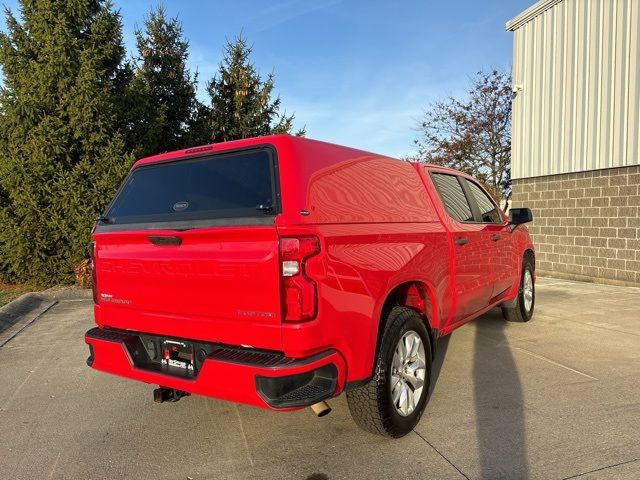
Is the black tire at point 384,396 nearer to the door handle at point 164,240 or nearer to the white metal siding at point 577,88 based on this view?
the door handle at point 164,240

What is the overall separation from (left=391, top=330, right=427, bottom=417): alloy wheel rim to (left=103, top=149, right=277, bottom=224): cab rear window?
135 centimetres

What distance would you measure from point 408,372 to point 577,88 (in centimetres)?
963

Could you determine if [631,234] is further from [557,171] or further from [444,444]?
[444,444]

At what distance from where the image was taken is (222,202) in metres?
3.05

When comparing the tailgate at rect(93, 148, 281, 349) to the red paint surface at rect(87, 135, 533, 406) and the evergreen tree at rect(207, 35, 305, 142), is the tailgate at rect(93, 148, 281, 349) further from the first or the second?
the evergreen tree at rect(207, 35, 305, 142)

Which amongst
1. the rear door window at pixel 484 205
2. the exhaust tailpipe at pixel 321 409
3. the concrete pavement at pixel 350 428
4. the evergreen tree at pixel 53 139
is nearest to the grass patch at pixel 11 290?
the evergreen tree at pixel 53 139

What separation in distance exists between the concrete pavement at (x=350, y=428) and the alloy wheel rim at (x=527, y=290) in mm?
1147

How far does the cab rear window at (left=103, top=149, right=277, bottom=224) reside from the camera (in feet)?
9.54

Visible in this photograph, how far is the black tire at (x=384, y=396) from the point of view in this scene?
122 inches

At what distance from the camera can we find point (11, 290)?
968cm

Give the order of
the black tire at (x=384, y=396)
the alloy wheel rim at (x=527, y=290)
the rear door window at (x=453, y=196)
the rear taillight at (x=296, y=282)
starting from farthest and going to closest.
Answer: the alloy wheel rim at (x=527, y=290), the rear door window at (x=453, y=196), the black tire at (x=384, y=396), the rear taillight at (x=296, y=282)

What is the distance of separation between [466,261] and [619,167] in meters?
7.37

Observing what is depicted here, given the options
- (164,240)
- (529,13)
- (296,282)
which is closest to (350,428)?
(296,282)

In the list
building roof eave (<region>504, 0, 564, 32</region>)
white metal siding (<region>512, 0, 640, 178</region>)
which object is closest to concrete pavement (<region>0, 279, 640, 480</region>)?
white metal siding (<region>512, 0, 640, 178</region>)
